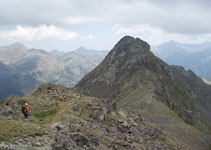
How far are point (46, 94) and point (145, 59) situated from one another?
479ft

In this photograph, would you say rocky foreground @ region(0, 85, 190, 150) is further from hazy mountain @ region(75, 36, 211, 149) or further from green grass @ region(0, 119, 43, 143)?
hazy mountain @ region(75, 36, 211, 149)

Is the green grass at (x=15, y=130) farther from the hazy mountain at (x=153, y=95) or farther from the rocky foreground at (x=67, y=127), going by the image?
the hazy mountain at (x=153, y=95)

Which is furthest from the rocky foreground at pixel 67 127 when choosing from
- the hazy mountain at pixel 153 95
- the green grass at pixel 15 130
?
the hazy mountain at pixel 153 95

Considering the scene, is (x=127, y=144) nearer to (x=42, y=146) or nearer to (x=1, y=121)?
(x=42, y=146)

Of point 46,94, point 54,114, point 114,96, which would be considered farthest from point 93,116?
point 114,96

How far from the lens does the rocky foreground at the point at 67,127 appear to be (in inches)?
1110

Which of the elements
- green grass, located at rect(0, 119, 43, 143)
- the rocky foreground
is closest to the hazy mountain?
the rocky foreground

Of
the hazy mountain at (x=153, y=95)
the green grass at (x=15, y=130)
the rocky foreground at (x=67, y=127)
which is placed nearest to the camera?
the green grass at (x=15, y=130)

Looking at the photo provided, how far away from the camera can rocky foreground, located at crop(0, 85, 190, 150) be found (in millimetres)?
28188

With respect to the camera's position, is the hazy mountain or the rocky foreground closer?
the rocky foreground

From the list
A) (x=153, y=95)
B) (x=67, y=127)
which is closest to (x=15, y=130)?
(x=67, y=127)

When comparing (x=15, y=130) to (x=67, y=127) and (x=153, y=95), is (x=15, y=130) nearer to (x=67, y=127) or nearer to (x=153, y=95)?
(x=67, y=127)

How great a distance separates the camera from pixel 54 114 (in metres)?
39.6

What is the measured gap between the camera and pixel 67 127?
34.2 m
